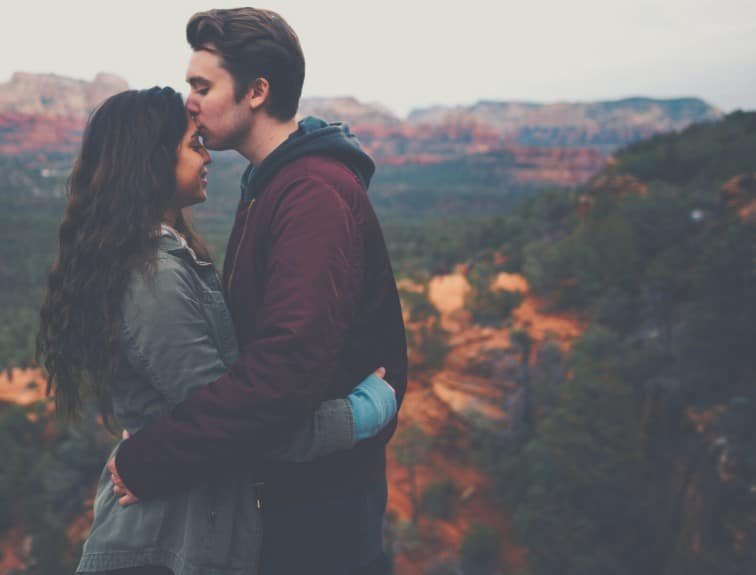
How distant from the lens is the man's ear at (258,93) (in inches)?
62.4

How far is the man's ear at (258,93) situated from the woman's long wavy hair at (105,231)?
0.84 feet

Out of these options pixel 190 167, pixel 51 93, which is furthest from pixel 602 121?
pixel 190 167

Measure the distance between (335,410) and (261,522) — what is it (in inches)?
14.7

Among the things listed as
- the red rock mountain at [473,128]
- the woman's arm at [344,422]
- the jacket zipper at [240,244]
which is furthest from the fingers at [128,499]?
the red rock mountain at [473,128]

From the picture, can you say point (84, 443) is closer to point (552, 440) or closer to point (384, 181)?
point (552, 440)

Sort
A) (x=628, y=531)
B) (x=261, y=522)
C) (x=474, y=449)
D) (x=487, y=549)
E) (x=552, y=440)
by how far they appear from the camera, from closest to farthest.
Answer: (x=261, y=522) → (x=628, y=531) → (x=552, y=440) → (x=487, y=549) → (x=474, y=449)

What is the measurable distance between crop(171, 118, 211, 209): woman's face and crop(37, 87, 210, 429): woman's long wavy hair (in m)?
0.02

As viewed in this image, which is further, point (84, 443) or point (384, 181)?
point (384, 181)

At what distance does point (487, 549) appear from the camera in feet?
41.0

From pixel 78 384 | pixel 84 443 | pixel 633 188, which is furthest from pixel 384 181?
pixel 78 384

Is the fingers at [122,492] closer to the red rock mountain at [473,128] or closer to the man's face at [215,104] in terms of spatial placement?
the man's face at [215,104]

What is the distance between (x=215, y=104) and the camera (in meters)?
1.59

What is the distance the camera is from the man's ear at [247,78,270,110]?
158 centimetres

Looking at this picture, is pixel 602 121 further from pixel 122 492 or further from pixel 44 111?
pixel 122 492
